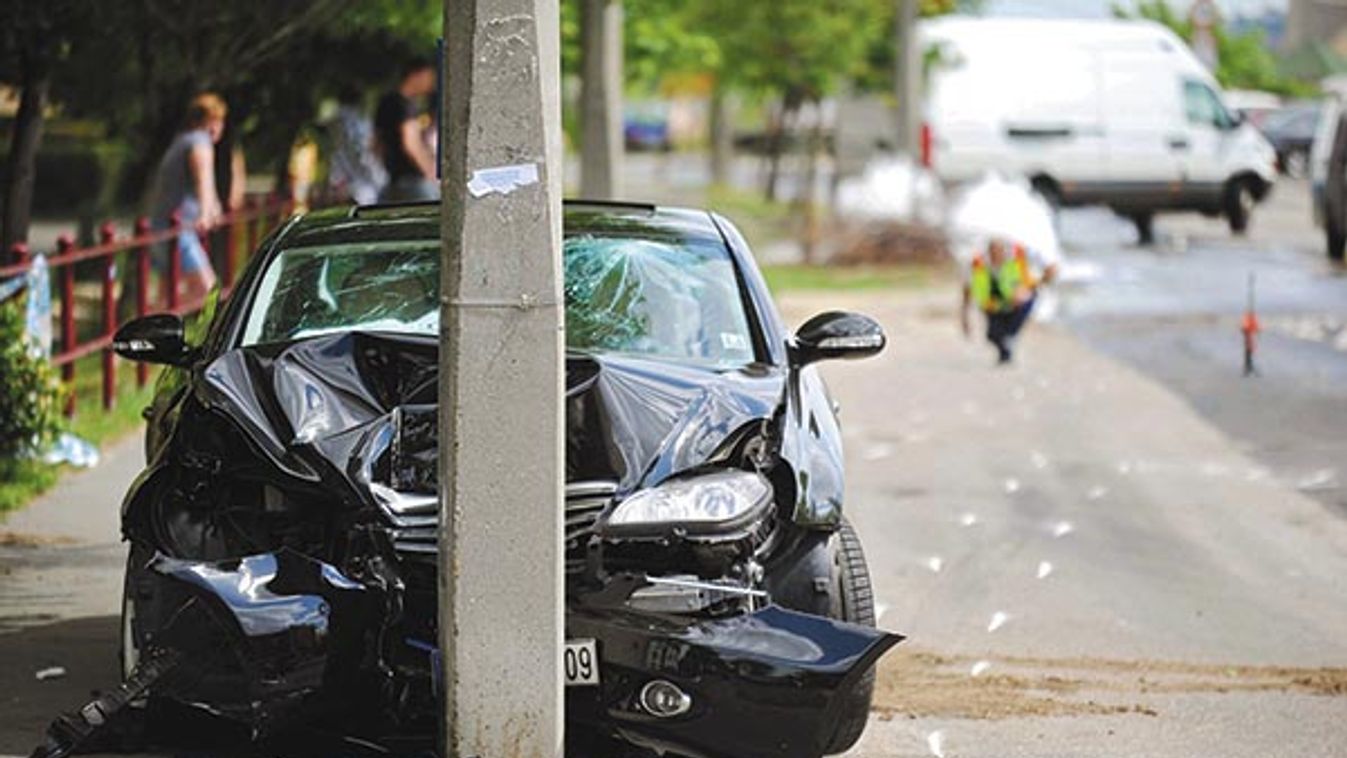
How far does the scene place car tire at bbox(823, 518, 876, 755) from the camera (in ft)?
23.1

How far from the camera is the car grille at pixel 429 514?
6.93 meters

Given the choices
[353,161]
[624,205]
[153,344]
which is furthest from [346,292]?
[353,161]

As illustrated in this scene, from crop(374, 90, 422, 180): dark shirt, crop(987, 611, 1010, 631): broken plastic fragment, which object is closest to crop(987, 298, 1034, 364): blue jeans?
crop(374, 90, 422, 180): dark shirt

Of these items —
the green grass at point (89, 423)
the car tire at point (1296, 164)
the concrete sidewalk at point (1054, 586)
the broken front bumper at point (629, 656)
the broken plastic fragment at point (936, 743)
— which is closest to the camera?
the broken front bumper at point (629, 656)

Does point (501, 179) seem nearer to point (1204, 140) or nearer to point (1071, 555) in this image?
point (1071, 555)

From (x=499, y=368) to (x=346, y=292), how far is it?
1871 mm

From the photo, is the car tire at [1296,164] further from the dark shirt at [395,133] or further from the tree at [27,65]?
the tree at [27,65]

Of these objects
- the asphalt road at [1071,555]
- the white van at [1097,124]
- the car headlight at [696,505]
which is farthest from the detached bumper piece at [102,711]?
the white van at [1097,124]

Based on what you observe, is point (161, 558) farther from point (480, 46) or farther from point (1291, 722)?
point (1291, 722)

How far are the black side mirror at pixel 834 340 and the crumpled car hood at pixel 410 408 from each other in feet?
2.05

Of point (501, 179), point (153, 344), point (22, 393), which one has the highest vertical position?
point (501, 179)

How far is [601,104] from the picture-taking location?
22.4 m

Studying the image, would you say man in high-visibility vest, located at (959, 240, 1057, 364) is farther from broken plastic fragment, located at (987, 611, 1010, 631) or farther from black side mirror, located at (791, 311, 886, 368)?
black side mirror, located at (791, 311, 886, 368)

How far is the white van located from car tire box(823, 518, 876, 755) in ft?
86.2
